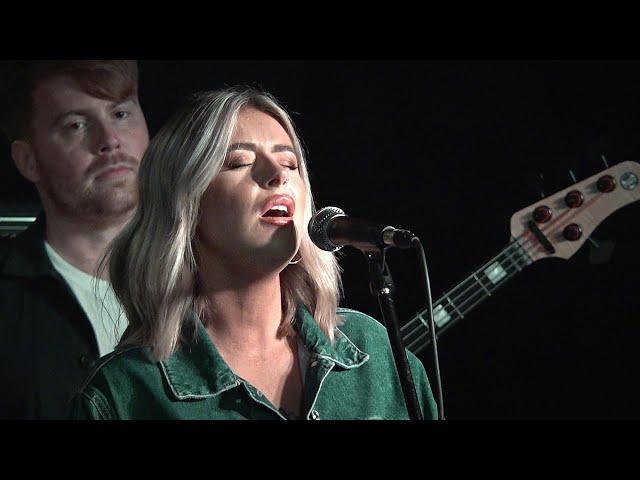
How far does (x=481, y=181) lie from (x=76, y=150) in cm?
133

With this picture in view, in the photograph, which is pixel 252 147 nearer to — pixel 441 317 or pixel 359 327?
pixel 359 327

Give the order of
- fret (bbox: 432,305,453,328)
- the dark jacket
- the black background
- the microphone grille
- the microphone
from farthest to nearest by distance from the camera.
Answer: the black background
fret (bbox: 432,305,453,328)
the dark jacket
the microphone grille
the microphone

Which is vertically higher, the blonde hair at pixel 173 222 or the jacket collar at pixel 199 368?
the blonde hair at pixel 173 222

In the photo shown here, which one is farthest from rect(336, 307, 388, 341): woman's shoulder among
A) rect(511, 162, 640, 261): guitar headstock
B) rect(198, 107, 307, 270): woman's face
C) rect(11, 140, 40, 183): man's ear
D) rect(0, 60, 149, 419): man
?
rect(11, 140, 40, 183): man's ear

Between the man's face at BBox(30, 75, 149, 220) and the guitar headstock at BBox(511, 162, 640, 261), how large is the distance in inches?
50.1

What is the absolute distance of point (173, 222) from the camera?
1976 mm

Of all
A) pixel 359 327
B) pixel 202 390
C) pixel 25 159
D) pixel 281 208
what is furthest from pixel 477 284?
pixel 25 159

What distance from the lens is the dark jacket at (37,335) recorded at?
2.59 metres

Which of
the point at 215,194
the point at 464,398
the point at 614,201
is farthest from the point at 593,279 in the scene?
the point at 215,194

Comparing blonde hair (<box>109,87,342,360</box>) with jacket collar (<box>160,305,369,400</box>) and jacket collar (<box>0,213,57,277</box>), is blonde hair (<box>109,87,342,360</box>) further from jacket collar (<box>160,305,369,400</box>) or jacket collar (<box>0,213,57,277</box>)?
jacket collar (<box>0,213,57,277</box>)

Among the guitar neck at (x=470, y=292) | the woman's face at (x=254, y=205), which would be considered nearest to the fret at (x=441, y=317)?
the guitar neck at (x=470, y=292)

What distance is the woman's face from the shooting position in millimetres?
1931

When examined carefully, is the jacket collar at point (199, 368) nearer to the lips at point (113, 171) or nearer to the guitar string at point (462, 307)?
the guitar string at point (462, 307)

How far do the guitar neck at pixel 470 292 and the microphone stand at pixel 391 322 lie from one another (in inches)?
42.0
